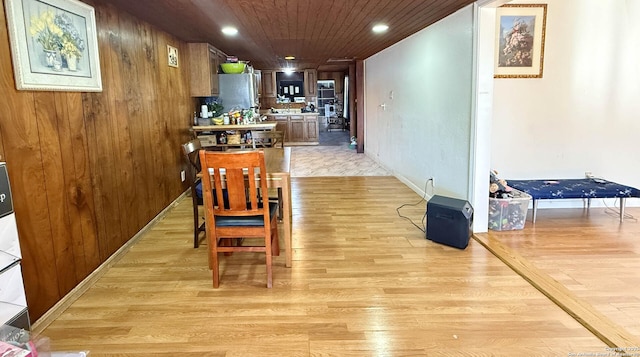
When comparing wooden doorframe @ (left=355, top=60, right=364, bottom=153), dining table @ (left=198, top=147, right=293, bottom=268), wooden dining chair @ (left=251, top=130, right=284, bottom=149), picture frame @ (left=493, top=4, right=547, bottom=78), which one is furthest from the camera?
wooden doorframe @ (left=355, top=60, right=364, bottom=153)

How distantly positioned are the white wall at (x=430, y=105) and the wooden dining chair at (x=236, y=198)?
2.11 meters

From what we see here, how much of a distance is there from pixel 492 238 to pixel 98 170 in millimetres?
3285

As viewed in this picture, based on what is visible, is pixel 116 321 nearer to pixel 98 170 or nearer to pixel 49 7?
pixel 98 170

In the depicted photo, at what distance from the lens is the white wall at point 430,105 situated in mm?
3764

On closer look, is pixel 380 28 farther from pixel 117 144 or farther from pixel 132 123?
pixel 117 144

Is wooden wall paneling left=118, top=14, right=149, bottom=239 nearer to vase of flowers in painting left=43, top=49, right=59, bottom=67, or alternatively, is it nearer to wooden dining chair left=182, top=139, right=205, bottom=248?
wooden dining chair left=182, top=139, right=205, bottom=248

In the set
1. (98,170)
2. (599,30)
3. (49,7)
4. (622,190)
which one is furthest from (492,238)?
(49,7)

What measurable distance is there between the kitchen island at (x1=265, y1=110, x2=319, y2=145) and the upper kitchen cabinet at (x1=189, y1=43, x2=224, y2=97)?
195 inches

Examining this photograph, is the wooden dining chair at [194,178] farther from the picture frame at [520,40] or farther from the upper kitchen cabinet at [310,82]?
the upper kitchen cabinet at [310,82]

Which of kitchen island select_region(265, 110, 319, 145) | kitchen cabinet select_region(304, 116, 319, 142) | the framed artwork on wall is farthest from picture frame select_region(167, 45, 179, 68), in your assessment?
kitchen cabinet select_region(304, 116, 319, 142)

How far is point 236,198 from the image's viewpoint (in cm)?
256

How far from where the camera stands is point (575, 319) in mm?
2199

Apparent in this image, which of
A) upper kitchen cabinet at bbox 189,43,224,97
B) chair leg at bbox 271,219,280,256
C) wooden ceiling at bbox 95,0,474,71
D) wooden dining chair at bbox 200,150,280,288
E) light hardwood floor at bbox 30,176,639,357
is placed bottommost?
light hardwood floor at bbox 30,176,639,357

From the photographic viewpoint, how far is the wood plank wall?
212 centimetres
